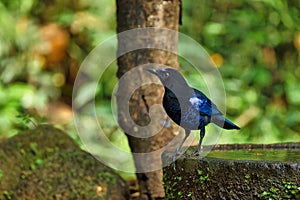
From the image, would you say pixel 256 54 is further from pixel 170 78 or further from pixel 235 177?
pixel 235 177

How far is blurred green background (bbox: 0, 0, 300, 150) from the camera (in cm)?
749

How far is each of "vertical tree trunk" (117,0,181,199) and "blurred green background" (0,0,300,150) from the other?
8.45 ft

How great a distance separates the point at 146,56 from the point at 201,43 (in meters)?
3.68

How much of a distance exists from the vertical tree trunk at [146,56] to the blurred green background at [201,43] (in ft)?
8.45

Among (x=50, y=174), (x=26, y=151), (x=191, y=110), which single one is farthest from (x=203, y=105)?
(x=26, y=151)

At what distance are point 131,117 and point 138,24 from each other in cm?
66

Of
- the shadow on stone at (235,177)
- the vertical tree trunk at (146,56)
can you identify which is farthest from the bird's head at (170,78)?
the vertical tree trunk at (146,56)

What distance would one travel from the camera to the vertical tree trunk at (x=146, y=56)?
4355 mm

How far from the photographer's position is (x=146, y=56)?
4.38 meters

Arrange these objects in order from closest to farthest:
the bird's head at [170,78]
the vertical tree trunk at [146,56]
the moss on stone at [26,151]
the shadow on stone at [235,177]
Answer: the shadow on stone at [235,177], the bird's head at [170,78], the vertical tree trunk at [146,56], the moss on stone at [26,151]

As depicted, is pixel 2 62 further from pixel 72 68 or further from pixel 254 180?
pixel 254 180

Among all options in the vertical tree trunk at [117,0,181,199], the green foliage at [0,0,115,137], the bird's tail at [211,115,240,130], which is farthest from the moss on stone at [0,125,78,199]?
the green foliage at [0,0,115,137]

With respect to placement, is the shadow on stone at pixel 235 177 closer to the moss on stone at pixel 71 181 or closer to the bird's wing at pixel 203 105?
the bird's wing at pixel 203 105

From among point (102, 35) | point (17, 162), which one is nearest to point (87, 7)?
point (102, 35)
